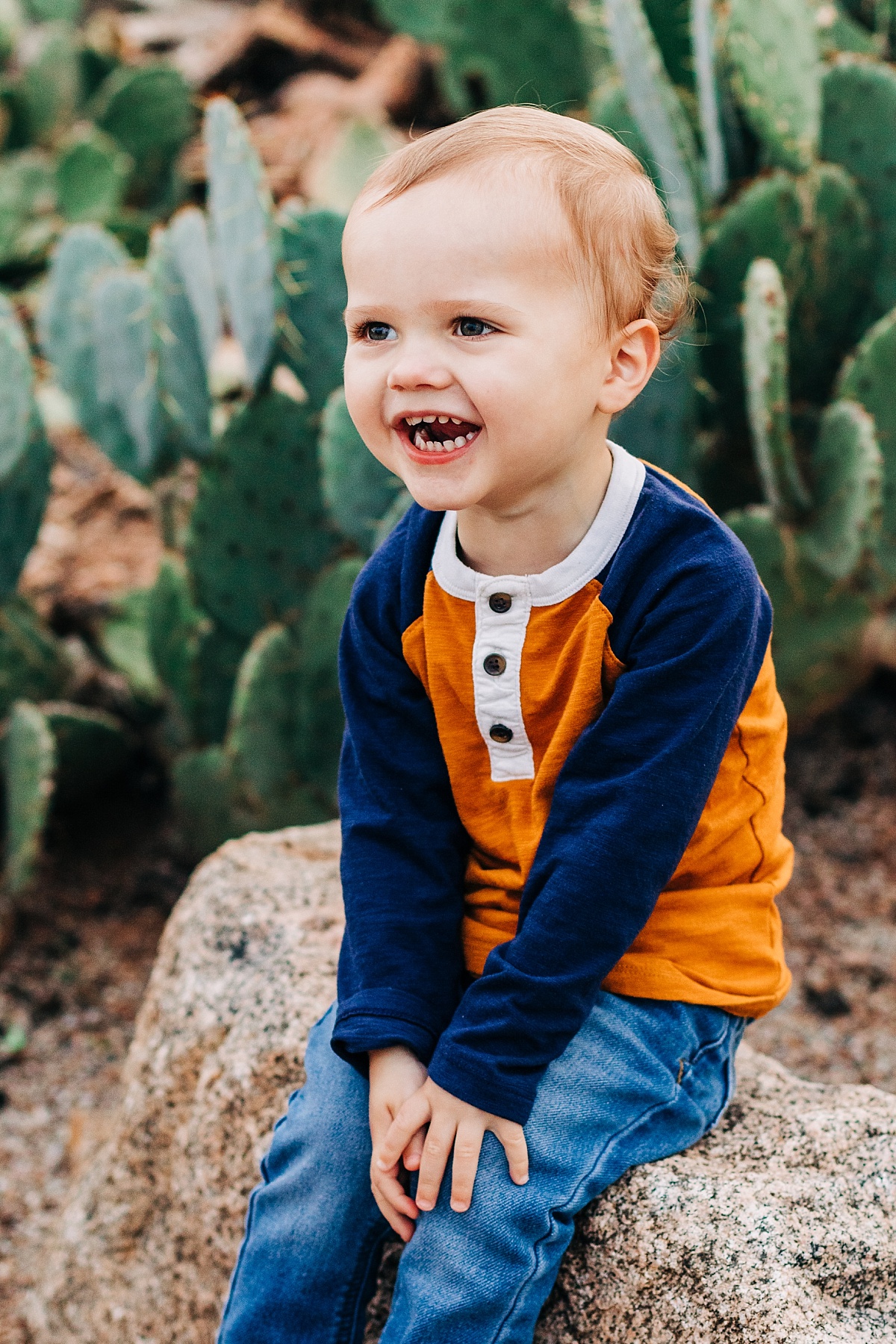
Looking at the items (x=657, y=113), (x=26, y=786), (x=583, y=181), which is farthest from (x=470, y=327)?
(x=26, y=786)

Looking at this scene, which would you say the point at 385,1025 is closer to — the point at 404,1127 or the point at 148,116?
the point at 404,1127

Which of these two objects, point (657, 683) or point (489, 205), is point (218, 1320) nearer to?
point (657, 683)

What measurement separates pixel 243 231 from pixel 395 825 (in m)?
1.47

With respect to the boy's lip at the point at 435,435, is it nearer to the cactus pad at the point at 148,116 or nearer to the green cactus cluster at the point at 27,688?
the green cactus cluster at the point at 27,688

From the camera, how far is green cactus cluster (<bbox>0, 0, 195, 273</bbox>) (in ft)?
15.0

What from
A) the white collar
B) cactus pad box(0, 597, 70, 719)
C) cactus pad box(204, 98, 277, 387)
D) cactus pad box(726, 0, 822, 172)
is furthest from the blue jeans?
cactus pad box(726, 0, 822, 172)

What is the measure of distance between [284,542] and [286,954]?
3.93 feet

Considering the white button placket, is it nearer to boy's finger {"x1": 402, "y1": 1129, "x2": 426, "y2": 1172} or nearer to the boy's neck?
the boy's neck

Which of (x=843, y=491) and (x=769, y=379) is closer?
(x=769, y=379)

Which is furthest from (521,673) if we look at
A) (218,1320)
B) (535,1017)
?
(218,1320)

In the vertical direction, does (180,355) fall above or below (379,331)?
below

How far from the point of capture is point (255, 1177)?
136cm

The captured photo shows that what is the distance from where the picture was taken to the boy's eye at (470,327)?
0.98 m

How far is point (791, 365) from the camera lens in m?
2.68
